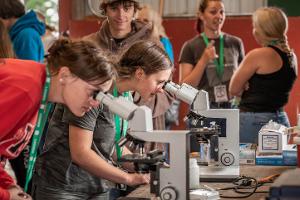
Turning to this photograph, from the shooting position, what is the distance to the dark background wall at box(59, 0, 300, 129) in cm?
639

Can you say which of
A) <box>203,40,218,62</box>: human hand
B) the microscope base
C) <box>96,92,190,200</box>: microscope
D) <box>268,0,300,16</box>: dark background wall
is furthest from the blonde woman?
<box>96,92,190,200</box>: microscope

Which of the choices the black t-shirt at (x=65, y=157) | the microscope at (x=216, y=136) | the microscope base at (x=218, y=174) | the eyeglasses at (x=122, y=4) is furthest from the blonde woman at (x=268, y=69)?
Result: the black t-shirt at (x=65, y=157)

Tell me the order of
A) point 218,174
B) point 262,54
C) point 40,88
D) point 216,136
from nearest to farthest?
point 40,88 < point 218,174 < point 216,136 < point 262,54

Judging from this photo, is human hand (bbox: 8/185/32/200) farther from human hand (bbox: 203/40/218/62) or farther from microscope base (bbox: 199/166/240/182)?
human hand (bbox: 203/40/218/62)

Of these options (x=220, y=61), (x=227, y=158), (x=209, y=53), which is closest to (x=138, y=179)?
(x=227, y=158)

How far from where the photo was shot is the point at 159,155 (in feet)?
8.29

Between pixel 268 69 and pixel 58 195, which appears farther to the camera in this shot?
pixel 268 69

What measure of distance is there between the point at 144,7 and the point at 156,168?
11.2 ft

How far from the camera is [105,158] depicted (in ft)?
10.4

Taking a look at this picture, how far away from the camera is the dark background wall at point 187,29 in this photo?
6.39m

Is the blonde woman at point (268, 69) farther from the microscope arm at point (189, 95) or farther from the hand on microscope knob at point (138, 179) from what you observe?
the hand on microscope knob at point (138, 179)

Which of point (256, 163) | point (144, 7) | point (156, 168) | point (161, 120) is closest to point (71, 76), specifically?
point (156, 168)

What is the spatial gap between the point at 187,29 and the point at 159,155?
4.40m

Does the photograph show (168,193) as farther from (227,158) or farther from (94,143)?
(227,158)
